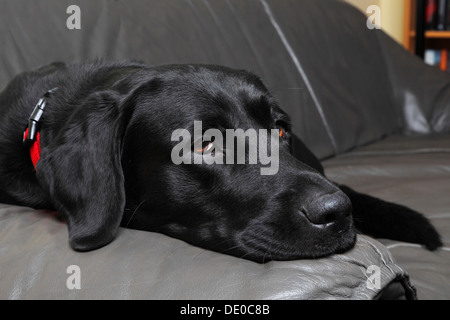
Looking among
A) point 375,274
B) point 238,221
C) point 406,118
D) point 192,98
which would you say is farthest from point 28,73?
point 406,118

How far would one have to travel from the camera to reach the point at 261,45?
252 centimetres

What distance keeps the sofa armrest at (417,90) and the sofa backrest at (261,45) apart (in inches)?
2.4

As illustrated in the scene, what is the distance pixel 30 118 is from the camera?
4.53ft


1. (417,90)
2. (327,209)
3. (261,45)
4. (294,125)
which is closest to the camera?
(327,209)

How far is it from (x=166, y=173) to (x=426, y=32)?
14.1ft

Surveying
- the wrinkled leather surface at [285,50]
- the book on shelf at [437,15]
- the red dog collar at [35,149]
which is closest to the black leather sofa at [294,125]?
the wrinkled leather surface at [285,50]

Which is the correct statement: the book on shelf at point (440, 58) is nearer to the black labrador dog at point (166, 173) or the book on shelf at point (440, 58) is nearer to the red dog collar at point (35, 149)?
the black labrador dog at point (166, 173)

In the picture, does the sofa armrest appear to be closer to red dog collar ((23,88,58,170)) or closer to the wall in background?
the wall in background

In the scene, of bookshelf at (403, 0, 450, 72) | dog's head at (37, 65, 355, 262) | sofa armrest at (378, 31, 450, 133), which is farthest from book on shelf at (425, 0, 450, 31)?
dog's head at (37, 65, 355, 262)

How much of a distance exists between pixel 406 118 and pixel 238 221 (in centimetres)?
208

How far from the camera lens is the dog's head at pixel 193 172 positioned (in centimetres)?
113

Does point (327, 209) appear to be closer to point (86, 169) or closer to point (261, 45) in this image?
point (86, 169)

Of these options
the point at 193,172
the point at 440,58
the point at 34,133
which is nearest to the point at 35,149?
the point at 34,133
